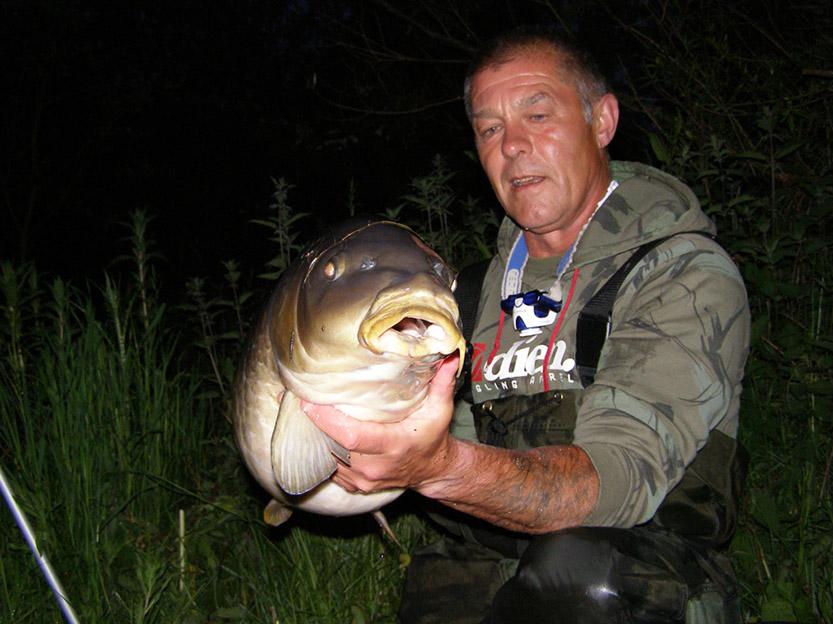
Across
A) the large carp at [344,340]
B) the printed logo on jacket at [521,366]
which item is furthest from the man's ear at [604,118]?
the large carp at [344,340]

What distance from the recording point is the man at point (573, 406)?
5.12 ft

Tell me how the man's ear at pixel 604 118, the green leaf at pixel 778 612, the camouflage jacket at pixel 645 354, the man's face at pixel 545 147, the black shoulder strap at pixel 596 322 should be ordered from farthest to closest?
1. the man's ear at pixel 604 118
2. the man's face at pixel 545 147
3. the green leaf at pixel 778 612
4. the black shoulder strap at pixel 596 322
5. the camouflage jacket at pixel 645 354

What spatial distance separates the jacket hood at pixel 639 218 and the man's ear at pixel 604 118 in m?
0.26

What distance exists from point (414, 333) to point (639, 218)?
124cm

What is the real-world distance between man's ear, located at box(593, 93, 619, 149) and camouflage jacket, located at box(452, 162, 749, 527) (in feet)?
0.81

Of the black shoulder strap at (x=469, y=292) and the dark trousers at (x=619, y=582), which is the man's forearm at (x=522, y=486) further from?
the black shoulder strap at (x=469, y=292)

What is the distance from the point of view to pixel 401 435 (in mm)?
1306

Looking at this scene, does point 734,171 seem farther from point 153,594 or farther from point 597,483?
point 153,594

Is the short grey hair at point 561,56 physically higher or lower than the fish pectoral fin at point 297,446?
higher

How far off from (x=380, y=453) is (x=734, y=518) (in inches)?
44.9

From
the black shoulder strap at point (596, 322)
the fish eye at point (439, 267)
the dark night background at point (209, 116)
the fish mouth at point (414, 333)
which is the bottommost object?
the black shoulder strap at point (596, 322)

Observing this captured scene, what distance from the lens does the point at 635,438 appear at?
166 cm

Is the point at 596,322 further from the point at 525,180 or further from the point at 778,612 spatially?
the point at 778,612

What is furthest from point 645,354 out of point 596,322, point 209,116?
point 209,116
